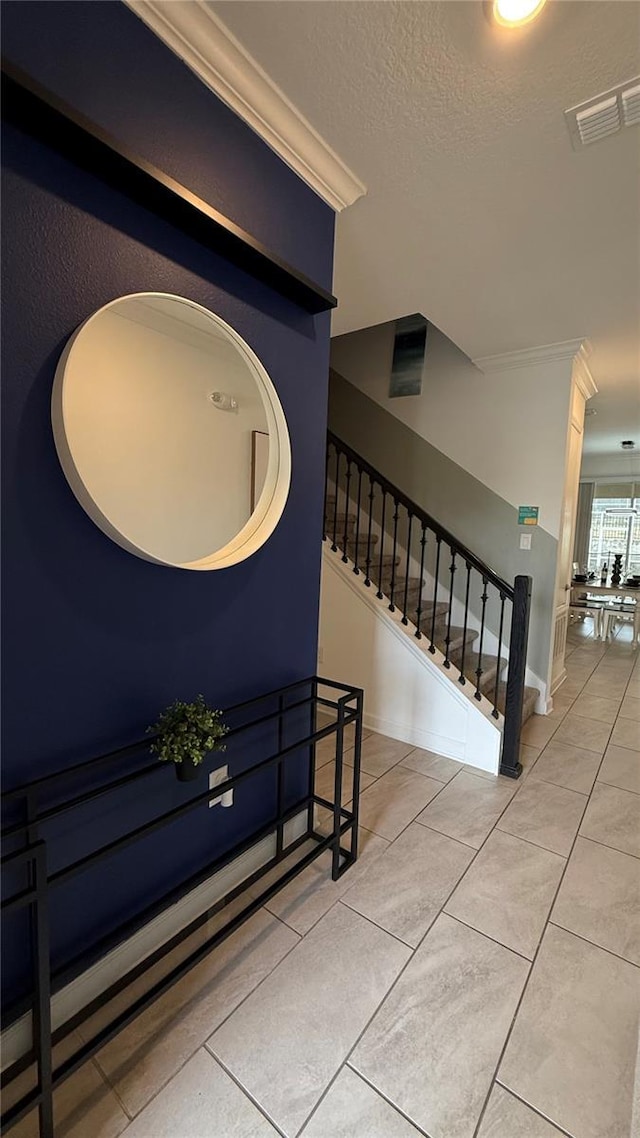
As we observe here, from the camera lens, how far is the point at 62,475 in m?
1.06

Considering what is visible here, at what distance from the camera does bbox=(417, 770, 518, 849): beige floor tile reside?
81.4 inches

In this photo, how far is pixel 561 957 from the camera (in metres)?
1.46

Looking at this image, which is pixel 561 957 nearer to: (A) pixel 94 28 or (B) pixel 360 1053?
(B) pixel 360 1053

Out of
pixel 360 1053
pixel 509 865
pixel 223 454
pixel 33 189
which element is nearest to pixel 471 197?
pixel 223 454

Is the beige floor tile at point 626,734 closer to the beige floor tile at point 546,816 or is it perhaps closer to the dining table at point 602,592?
the beige floor tile at point 546,816

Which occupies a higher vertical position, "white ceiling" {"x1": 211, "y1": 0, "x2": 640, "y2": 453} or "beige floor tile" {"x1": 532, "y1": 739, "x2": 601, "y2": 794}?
"white ceiling" {"x1": 211, "y1": 0, "x2": 640, "y2": 453}

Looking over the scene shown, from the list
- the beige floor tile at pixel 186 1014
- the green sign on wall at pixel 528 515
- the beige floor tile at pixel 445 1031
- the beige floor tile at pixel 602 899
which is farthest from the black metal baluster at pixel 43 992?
the green sign on wall at pixel 528 515

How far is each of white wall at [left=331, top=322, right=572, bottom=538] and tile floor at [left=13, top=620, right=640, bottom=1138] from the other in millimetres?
2432

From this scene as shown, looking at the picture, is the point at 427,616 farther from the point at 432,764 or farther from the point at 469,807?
the point at 469,807

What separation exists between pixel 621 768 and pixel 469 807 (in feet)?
3.74

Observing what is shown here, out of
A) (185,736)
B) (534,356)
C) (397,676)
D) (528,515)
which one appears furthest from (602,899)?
(534,356)

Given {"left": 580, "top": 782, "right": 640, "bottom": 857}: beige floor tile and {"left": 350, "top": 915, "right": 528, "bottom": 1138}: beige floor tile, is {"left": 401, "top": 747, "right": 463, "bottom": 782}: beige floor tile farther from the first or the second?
{"left": 350, "top": 915, "right": 528, "bottom": 1138}: beige floor tile

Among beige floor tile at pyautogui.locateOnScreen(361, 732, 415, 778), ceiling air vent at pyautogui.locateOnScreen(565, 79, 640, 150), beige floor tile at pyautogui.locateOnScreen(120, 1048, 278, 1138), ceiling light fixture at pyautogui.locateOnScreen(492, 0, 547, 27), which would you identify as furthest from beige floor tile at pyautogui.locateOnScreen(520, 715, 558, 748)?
ceiling light fixture at pyautogui.locateOnScreen(492, 0, 547, 27)

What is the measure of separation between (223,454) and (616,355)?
3.54 meters
